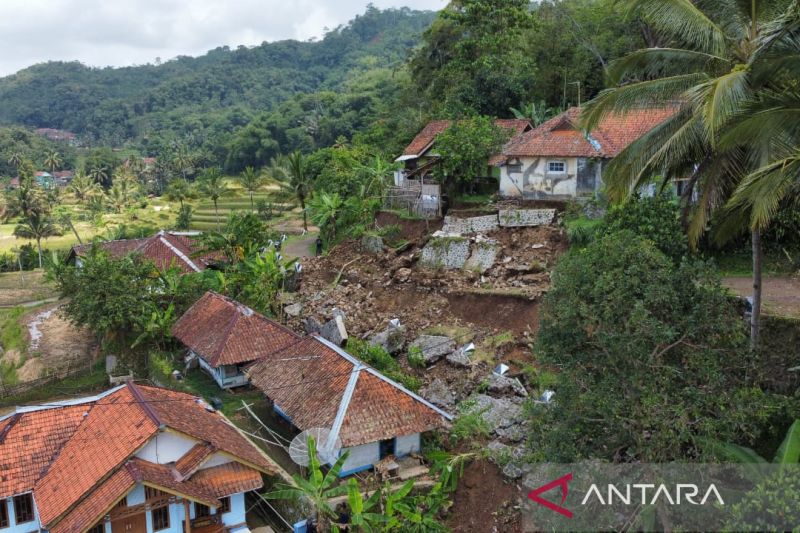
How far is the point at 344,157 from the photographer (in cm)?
3491

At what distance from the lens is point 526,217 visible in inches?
905

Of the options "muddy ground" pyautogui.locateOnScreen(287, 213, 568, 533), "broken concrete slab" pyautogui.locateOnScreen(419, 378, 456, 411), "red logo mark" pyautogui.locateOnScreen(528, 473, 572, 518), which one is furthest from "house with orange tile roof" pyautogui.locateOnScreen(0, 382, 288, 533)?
"red logo mark" pyautogui.locateOnScreen(528, 473, 572, 518)

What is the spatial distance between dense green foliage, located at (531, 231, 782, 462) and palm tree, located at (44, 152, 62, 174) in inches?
3842

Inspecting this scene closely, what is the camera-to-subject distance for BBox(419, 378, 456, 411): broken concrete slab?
1692 centimetres

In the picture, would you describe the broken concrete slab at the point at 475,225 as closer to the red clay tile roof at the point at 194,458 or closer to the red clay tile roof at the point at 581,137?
the red clay tile roof at the point at 581,137

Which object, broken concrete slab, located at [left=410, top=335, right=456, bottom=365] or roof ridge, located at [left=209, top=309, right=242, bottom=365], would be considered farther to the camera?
roof ridge, located at [left=209, top=309, right=242, bottom=365]

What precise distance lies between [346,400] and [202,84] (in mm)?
131325

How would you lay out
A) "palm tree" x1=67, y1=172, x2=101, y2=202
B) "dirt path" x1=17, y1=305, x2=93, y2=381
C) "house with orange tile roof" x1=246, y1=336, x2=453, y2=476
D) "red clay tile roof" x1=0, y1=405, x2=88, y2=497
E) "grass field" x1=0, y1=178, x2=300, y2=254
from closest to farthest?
"red clay tile roof" x1=0, y1=405, x2=88, y2=497 → "house with orange tile roof" x1=246, y1=336, x2=453, y2=476 → "dirt path" x1=17, y1=305, x2=93, y2=381 → "grass field" x1=0, y1=178, x2=300, y2=254 → "palm tree" x1=67, y1=172, x2=101, y2=202

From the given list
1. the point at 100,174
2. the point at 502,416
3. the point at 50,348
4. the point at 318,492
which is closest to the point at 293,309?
the point at 502,416

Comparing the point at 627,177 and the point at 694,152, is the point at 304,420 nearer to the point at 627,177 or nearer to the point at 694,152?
the point at 627,177

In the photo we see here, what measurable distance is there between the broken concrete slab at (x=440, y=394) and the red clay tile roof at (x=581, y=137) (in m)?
10.2

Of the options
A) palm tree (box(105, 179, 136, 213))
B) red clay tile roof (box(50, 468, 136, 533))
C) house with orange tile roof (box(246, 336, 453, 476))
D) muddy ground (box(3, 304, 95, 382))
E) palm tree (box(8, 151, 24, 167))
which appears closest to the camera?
red clay tile roof (box(50, 468, 136, 533))

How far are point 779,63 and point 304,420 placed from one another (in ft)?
39.7

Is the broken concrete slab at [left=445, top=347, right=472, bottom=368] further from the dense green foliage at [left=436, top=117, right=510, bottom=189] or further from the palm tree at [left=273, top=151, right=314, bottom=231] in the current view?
the palm tree at [left=273, top=151, right=314, bottom=231]
